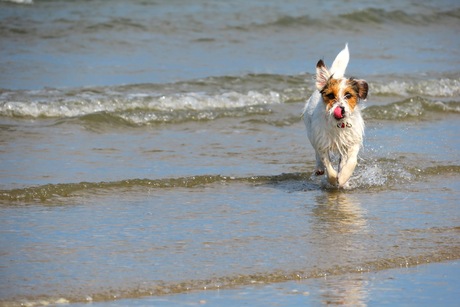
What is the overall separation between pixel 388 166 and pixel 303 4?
13883 millimetres

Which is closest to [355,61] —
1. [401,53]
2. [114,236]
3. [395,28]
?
[401,53]

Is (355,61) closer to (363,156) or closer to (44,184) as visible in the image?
(363,156)

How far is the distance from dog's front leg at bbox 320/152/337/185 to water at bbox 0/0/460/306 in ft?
0.30

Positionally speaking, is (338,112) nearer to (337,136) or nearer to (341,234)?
(337,136)

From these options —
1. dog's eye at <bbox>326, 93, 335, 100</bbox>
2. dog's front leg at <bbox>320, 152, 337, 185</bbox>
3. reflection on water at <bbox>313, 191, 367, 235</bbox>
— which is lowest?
reflection on water at <bbox>313, 191, 367, 235</bbox>

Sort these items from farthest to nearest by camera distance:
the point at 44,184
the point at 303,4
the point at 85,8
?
A: the point at 303,4, the point at 85,8, the point at 44,184

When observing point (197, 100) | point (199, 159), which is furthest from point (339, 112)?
point (197, 100)

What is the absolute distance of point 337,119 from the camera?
8.45 metres

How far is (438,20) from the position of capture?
23500 mm

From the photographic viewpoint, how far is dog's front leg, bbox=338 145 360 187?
28.5 feet

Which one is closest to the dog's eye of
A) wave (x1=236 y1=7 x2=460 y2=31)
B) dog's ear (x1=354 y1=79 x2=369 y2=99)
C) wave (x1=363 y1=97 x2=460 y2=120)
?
dog's ear (x1=354 y1=79 x2=369 y2=99)

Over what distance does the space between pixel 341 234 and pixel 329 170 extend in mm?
1661

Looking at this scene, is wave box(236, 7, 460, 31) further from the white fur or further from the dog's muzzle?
the dog's muzzle

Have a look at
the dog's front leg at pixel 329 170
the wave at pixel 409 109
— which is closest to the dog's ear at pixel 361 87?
the dog's front leg at pixel 329 170
